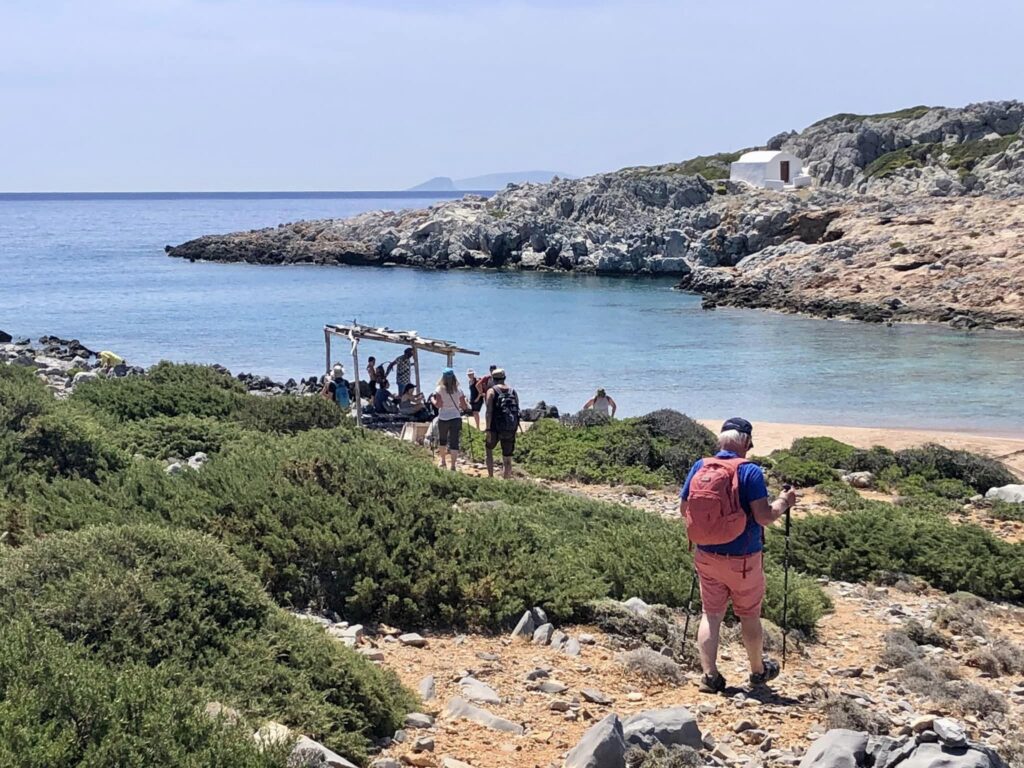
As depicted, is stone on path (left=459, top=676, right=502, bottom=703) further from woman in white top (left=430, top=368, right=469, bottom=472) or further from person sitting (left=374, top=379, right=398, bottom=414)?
person sitting (left=374, top=379, right=398, bottom=414)

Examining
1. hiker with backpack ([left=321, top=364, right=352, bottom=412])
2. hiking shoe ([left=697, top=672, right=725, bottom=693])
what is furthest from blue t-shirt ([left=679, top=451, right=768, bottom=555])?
hiker with backpack ([left=321, top=364, right=352, bottom=412])

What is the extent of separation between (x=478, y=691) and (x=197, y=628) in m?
1.75

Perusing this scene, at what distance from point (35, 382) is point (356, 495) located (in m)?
8.26

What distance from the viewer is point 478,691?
645 cm

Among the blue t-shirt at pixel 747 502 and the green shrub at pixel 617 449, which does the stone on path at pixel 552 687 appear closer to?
the blue t-shirt at pixel 747 502

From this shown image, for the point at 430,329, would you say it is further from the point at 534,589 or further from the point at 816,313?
the point at 534,589

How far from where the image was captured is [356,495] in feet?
28.1

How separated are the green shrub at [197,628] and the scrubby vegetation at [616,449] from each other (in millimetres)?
Answer: 10608

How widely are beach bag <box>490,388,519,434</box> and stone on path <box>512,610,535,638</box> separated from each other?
7060mm

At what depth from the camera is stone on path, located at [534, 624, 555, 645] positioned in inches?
299

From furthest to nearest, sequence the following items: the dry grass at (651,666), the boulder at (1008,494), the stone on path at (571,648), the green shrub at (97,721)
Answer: the boulder at (1008,494)
the stone on path at (571,648)
the dry grass at (651,666)
the green shrub at (97,721)

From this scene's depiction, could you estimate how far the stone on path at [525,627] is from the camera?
765cm

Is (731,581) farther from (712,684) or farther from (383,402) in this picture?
(383,402)

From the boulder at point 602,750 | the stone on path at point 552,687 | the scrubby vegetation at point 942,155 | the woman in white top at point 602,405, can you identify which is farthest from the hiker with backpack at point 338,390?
the scrubby vegetation at point 942,155
